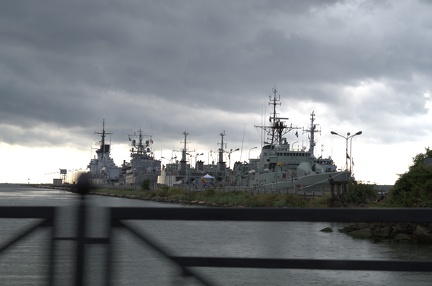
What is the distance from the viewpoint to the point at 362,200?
Result: 167ft

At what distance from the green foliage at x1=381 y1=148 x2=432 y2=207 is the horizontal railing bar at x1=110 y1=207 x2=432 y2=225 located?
2817 cm

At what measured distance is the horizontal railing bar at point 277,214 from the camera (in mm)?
3859

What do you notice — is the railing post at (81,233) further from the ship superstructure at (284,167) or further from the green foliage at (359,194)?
the ship superstructure at (284,167)

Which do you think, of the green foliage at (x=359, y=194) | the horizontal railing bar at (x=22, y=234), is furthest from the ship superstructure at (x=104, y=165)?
the horizontal railing bar at (x=22, y=234)

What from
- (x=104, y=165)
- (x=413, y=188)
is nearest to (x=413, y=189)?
(x=413, y=188)

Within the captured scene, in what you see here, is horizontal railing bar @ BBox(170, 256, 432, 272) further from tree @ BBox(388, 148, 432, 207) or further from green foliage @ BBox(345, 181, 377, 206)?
green foliage @ BBox(345, 181, 377, 206)

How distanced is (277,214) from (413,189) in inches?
1204

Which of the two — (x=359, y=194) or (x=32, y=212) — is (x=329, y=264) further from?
(x=359, y=194)

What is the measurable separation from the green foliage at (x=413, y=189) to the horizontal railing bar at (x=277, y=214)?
2817cm

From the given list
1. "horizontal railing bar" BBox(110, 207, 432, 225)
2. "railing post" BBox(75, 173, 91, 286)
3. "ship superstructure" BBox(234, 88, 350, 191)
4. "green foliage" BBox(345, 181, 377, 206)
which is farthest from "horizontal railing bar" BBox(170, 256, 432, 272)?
"ship superstructure" BBox(234, 88, 350, 191)

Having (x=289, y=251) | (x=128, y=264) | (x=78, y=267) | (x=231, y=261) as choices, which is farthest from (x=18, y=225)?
(x=289, y=251)

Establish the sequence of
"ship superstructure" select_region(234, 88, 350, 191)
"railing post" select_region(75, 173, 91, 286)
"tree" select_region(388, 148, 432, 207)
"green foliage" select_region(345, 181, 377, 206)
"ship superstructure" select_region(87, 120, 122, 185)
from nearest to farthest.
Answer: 1. "railing post" select_region(75, 173, 91, 286)
2. "tree" select_region(388, 148, 432, 207)
3. "green foliage" select_region(345, 181, 377, 206)
4. "ship superstructure" select_region(234, 88, 350, 191)
5. "ship superstructure" select_region(87, 120, 122, 185)

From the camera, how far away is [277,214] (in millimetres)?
3891

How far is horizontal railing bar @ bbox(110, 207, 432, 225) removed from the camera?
386 centimetres
